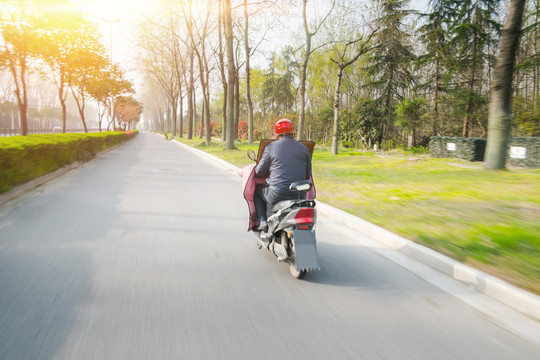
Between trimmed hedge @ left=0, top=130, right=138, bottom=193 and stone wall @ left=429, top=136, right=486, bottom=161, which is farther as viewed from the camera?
stone wall @ left=429, top=136, right=486, bottom=161

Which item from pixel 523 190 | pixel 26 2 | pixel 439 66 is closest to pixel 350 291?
pixel 523 190

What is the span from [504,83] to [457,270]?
283 inches

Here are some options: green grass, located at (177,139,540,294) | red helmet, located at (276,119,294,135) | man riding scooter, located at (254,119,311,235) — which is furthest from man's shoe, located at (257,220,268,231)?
green grass, located at (177,139,540,294)

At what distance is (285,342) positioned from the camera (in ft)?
8.69

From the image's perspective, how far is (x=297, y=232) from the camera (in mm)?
3863

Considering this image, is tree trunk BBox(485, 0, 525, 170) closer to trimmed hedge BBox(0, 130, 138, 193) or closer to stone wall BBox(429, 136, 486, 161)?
stone wall BBox(429, 136, 486, 161)

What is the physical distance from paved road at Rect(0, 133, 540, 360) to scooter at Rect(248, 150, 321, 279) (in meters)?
0.21

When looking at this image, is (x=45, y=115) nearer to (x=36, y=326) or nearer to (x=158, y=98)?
(x=158, y=98)

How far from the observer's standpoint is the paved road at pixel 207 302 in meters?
2.56

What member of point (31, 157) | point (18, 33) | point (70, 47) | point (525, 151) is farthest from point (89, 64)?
point (525, 151)

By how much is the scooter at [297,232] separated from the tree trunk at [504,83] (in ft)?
24.9

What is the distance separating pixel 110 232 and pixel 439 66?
24477mm

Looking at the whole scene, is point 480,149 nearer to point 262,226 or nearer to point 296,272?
point 262,226

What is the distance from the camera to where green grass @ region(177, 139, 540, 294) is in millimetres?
4301
